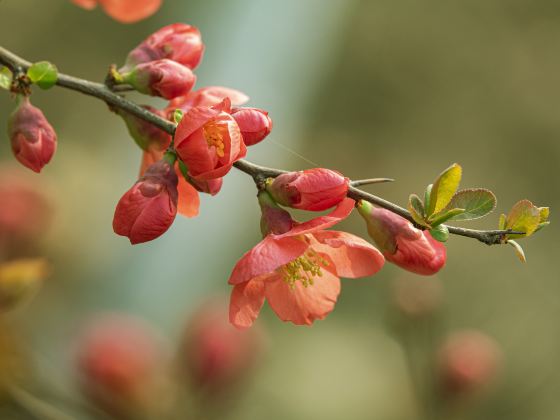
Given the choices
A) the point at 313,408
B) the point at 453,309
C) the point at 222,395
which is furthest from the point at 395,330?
the point at 453,309

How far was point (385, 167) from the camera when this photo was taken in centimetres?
257

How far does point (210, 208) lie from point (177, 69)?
80.3 inches

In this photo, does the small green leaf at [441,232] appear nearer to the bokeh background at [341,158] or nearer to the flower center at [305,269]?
the flower center at [305,269]

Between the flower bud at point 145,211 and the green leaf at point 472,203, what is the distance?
0.59 ft

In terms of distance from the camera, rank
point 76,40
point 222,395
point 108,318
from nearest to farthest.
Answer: point 222,395, point 108,318, point 76,40

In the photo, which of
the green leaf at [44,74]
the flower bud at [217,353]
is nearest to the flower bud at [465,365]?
the flower bud at [217,353]

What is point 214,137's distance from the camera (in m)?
0.43

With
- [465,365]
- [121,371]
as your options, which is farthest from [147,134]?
[465,365]

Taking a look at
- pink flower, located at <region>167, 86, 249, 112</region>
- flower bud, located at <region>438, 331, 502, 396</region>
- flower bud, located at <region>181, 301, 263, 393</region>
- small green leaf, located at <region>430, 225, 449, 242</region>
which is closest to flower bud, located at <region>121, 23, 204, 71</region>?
pink flower, located at <region>167, 86, 249, 112</region>

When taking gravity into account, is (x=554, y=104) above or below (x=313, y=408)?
above

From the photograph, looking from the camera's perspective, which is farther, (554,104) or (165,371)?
(554,104)

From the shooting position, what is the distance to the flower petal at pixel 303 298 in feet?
1.77

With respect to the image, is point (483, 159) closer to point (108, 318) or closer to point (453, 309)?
point (453, 309)

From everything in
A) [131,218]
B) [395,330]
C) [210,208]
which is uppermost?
[131,218]
